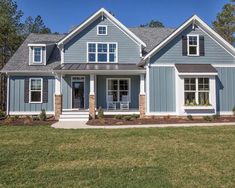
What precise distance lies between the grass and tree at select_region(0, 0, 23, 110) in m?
19.4

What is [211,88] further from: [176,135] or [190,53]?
[176,135]

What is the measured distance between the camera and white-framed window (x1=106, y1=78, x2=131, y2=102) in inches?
805

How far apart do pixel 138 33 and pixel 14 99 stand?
459 inches

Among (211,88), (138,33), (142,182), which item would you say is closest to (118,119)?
(211,88)

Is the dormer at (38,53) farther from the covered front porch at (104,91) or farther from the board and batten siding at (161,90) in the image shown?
the board and batten siding at (161,90)

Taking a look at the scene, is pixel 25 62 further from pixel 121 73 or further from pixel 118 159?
pixel 118 159

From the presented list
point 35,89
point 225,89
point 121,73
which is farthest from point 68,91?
point 225,89

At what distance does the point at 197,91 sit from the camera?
17562 millimetres

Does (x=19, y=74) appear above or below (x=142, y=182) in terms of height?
above

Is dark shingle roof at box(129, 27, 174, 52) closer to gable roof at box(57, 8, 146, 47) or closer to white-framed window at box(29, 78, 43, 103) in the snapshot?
gable roof at box(57, 8, 146, 47)

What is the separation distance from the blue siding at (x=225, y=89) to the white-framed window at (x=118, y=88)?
20.9 ft

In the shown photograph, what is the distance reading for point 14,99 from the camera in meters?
19.9

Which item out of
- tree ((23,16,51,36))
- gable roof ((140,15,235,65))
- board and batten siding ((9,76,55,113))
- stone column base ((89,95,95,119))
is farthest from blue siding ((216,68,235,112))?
tree ((23,16,51,36))

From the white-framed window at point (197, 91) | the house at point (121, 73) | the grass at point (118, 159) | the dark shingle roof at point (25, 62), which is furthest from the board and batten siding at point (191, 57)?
the dark shingle roof at point (25, 62)
